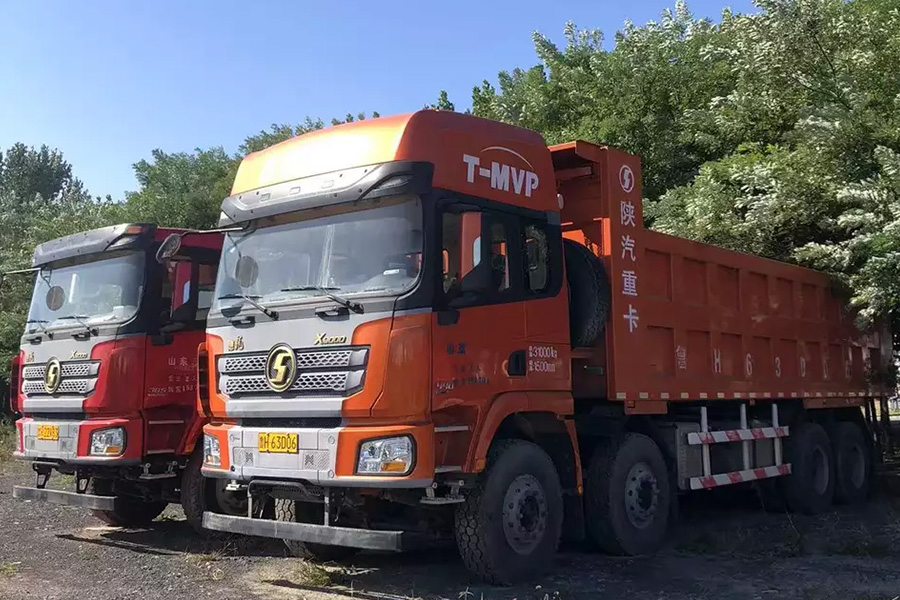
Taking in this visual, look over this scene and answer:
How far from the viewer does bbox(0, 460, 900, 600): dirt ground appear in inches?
249

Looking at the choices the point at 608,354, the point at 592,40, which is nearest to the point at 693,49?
the point at 592,40

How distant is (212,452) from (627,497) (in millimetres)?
3476

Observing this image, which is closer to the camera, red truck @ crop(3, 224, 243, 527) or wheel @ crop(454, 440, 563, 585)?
wheel @ crop(454, 440, 563, 585)

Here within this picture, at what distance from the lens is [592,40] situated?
1811 cm

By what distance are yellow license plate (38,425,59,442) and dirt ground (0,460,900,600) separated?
1.03 meters

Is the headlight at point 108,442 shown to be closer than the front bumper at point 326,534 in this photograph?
No

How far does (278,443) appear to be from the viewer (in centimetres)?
603

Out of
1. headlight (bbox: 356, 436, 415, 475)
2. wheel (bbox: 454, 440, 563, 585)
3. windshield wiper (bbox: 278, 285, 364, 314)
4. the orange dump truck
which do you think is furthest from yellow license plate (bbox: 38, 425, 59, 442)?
wheel (bbox: 454, 440, 563, 585)

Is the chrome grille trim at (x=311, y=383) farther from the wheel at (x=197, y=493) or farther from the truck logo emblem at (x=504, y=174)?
the wheel at (x=197, y=493)

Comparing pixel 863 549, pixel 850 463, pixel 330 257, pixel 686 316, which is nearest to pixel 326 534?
pixel 330 257

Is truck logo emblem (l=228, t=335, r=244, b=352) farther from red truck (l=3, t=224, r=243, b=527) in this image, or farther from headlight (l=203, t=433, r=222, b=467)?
red truck (l=3, t=224, r=243, b=527)

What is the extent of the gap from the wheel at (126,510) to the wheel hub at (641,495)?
4.68 metres

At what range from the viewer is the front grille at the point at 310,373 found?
577 cm

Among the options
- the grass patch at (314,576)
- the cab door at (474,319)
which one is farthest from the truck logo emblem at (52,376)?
the cab door at (474,319)
